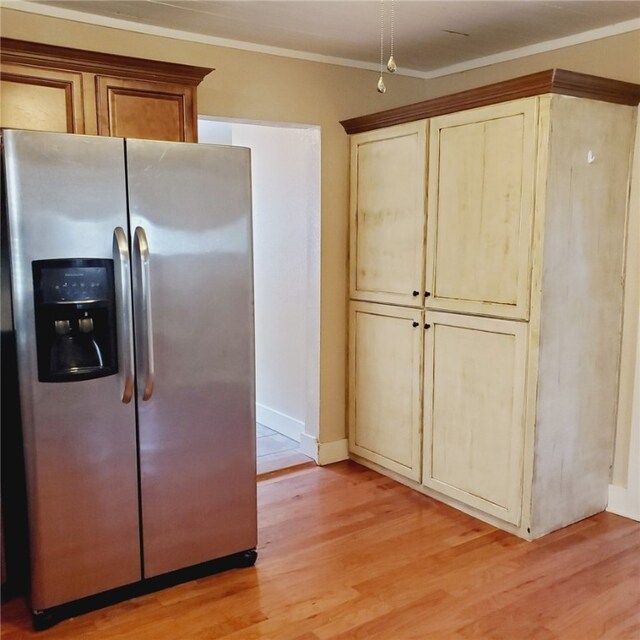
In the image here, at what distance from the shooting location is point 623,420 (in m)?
3.07

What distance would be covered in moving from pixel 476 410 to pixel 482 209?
934 millimetres

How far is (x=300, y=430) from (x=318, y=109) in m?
1.98

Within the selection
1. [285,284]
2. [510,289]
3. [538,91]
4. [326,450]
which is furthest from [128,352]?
[285,284]

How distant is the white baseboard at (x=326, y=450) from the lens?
3.79 meters

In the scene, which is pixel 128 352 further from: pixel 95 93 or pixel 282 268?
pixel 282 268

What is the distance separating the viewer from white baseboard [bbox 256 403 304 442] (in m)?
4.21

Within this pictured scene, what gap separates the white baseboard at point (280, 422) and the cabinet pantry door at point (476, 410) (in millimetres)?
1128

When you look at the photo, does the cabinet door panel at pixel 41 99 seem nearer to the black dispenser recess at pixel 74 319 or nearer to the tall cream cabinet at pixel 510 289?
the black dispenser recess at pixel 74 319

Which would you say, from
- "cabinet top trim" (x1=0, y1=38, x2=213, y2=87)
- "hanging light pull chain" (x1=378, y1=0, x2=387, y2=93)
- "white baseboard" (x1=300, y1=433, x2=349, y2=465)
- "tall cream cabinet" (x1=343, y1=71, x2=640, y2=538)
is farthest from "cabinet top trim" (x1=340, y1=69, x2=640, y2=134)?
"white baseboard" (x1=300, y1=433, x2=349, y2=465)

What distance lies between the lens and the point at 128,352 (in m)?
2.28

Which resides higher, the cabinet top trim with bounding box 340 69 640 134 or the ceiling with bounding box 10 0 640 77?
the ceiling with bounding box 10 0 640 77

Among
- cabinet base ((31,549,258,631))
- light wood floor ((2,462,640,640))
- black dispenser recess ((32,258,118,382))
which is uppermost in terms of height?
black dispenser recess ((32,258,118,382))

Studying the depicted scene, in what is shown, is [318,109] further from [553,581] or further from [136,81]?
[553,581]

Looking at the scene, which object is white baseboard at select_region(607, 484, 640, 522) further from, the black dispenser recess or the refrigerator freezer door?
the black dispenser recess
